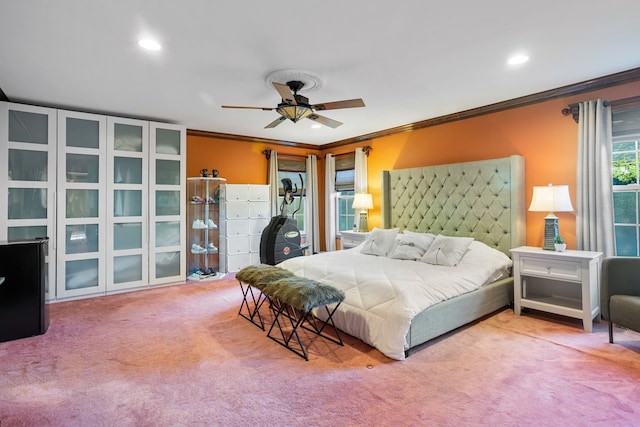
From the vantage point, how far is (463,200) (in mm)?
4500

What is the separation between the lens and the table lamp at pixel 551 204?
344 centimetres

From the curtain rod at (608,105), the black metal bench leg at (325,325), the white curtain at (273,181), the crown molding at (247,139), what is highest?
the crown molding at (247,139)

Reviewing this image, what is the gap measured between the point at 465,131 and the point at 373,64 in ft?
7.39

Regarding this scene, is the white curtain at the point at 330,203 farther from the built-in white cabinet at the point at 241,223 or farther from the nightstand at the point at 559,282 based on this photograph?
the nightstand at the point at 559,282

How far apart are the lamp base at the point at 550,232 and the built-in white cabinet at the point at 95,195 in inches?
194

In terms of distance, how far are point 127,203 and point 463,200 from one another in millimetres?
4743

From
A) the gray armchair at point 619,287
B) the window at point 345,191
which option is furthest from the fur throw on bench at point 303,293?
the window at point 345,191

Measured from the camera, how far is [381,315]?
277 centimetres

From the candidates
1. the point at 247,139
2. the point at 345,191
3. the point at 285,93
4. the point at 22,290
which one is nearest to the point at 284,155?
the point at 247,139

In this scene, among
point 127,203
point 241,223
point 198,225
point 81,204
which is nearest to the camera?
point 81,204

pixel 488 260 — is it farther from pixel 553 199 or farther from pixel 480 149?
pixel 480 149

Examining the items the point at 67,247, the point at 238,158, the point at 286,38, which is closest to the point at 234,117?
the point at 238,158

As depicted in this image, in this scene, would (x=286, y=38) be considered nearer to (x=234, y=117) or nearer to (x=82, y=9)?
(x=82, y=9)

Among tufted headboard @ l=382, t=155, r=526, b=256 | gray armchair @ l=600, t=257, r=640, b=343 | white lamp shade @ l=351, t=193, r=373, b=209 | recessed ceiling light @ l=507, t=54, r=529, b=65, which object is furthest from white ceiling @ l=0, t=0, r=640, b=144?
white lamp shade @ l=351, t=193, r=373, b=209
